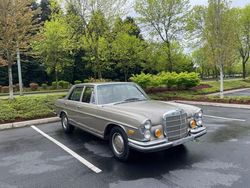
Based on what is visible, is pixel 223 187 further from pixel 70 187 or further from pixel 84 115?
pixel 84 115

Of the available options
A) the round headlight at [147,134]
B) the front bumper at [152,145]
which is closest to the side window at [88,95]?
the front bumper at [152,145]

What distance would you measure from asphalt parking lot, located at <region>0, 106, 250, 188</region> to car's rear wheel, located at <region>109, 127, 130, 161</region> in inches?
6.3

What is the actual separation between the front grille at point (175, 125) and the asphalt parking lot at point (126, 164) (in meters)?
0.56

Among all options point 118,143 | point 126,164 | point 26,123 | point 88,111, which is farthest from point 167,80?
point 126,164

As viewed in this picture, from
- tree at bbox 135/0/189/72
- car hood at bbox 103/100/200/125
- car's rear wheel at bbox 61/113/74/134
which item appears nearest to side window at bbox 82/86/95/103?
car hood at bbox 103/100/200/125

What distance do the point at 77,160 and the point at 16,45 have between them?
8.29 meters

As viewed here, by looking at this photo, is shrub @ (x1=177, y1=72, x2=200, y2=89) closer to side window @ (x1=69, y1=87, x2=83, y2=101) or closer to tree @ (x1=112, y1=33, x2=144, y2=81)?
tree @ (x1=112, y1=33, x2=144, y2=81)

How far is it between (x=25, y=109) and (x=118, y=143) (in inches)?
273

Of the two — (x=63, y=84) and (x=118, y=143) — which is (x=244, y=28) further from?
(x=118, y=143)

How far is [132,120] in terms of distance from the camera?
181 inches

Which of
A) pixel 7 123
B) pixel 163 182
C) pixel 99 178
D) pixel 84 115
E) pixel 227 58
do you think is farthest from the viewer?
pixel 227 58

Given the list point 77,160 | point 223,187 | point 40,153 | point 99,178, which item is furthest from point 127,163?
point 40,153

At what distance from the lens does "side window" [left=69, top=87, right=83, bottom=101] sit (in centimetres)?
682

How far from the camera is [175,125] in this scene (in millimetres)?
4742
